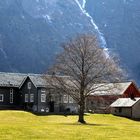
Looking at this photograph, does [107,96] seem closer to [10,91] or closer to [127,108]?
[127,108]

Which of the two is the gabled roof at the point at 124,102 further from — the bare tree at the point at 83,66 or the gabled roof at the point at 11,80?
the bare tree at the point at 83,66

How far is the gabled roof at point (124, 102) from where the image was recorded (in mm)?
112875

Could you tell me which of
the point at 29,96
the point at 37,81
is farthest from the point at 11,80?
the point at 37,81

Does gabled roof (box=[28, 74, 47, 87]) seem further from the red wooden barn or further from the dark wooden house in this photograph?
the red wooden barn

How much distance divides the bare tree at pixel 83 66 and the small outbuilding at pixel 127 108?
3457cm

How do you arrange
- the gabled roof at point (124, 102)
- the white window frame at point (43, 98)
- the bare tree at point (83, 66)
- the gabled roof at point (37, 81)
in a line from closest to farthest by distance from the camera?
1. the bare tree at point (83, 66)
2. the gabled roof at point (37, 81)
3. the gabled roof at point (124, 102)
4. the white window frame at point (43, 98)

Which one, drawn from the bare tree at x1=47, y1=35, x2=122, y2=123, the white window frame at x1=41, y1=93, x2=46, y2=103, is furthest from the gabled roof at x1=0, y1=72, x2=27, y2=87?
the bare tree at x1=47, y1=35, x2=122, y2=123

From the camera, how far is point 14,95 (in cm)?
11794

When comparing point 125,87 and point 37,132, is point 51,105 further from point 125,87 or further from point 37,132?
point 37,132

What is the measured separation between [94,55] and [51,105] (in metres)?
40.3

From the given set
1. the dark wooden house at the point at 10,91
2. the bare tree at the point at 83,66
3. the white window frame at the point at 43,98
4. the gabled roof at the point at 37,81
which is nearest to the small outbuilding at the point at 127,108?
the white window frame at the point at 43,98

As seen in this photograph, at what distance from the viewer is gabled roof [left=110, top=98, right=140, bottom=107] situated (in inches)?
4444

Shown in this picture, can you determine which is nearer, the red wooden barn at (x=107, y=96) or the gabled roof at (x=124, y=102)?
the gabled roof at (x=124, y=102)

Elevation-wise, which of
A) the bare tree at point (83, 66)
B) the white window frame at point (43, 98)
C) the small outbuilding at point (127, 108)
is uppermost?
the bare tree at point (83, 66)
